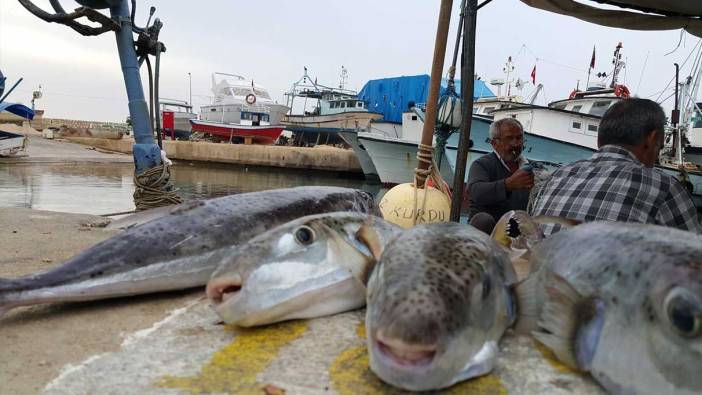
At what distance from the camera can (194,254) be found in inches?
88.4

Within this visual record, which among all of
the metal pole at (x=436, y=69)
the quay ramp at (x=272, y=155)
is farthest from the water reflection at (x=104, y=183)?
the metal pole at (x=436, y=69)

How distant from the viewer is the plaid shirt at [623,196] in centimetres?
242

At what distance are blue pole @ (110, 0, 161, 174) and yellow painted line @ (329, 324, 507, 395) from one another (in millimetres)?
3822

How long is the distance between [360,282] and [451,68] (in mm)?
4017

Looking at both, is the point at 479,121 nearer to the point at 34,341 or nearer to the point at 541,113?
the point at 541,113

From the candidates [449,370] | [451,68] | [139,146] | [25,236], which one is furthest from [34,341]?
[451,68]

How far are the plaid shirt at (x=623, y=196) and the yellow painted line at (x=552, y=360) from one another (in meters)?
1.15

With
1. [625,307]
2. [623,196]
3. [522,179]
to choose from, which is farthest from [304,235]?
[522,179]

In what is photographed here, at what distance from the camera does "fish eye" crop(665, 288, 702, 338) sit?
1.04 meters

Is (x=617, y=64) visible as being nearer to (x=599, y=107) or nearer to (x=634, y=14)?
(x=599, y=107)

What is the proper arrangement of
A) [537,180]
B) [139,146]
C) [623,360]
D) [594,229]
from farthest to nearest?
[139,146], [537,180], [594,229], [623,360]

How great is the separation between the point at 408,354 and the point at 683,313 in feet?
2.09

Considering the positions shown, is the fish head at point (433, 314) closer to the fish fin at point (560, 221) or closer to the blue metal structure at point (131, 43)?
the fish fin at point (560, 221)

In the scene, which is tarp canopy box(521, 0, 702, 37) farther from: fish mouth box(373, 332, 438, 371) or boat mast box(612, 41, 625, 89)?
boat mast box(612, 41, 625, 89)
